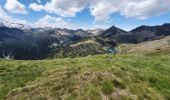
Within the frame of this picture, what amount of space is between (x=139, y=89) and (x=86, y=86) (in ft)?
20.1

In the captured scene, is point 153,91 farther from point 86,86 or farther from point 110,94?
point 86,86

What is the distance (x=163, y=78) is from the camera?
32156 millimetres

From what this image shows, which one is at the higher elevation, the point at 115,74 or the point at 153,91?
the point at 115,74

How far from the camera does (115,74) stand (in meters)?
29.9

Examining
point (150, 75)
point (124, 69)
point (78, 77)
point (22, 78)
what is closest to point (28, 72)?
point (22, 78)

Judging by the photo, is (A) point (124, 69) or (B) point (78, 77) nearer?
(B) point (78, 77)

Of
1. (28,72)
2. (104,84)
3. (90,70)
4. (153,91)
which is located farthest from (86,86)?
(28,72)

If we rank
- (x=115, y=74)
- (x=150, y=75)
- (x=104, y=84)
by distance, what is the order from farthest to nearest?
(x=150, y=75)
(x=115, y=74)
(x=104, y=84)

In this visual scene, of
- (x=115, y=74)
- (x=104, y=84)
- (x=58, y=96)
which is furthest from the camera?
(x=115, y=74)

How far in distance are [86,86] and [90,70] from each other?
4755 millimetres

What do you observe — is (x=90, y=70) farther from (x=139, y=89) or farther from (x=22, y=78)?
(x=22, y=78)

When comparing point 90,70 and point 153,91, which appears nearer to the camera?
point 153,91

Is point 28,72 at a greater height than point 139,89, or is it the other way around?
point 28,72

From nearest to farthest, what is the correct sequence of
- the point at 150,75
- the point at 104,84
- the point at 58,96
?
the point at 58,96
the point at 104,84
the point at 150,75
